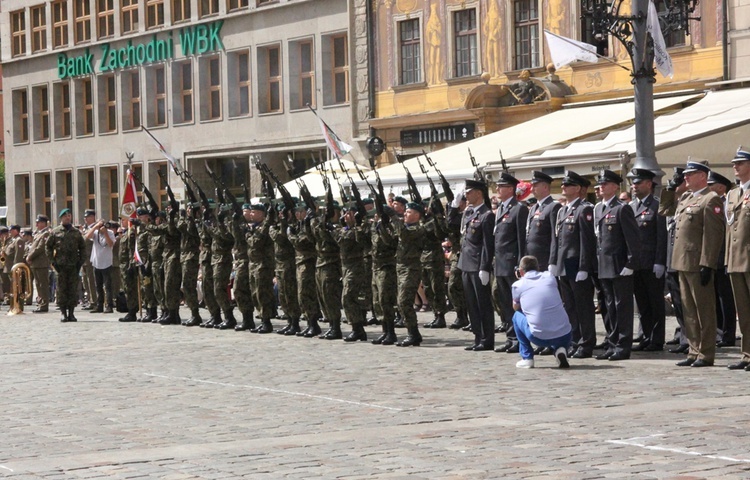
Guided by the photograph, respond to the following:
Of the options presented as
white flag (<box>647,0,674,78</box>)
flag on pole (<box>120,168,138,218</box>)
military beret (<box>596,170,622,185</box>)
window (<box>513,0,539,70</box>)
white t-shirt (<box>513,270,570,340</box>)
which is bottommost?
white t-shirt (<box>513,270,570,340</box>)

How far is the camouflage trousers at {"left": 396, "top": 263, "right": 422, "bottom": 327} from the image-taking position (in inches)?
665

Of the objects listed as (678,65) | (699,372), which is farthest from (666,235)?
(678,65)

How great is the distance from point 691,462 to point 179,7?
37318mm

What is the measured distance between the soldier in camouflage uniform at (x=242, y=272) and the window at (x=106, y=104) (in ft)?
93.0

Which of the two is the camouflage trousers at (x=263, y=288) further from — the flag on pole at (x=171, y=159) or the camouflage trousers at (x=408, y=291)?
the flag on pole at (x=171, y=159)

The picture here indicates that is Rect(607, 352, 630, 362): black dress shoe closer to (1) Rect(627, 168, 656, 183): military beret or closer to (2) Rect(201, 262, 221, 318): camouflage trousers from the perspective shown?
(1) Rect(627, 168, 656, 183): military beret

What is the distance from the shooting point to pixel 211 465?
884cm

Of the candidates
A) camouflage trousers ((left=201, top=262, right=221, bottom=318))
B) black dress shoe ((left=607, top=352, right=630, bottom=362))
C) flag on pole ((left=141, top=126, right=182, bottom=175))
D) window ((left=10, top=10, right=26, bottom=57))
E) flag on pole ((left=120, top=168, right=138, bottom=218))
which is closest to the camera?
black dress shoe ((left=607, top=352, right=630, bottom=362))

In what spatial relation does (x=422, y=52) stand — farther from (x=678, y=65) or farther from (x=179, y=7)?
Result: (x=179, y=7)

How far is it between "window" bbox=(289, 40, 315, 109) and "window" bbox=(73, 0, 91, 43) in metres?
11.1

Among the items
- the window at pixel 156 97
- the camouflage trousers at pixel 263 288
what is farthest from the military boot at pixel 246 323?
the window at pixel 156 97

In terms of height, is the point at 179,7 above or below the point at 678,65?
above

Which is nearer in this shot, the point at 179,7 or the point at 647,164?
the point at 647,164

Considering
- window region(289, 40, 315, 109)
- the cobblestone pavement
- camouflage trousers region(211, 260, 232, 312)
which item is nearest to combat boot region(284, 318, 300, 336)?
camouflage trousers region(211, 260, 232, 312)
